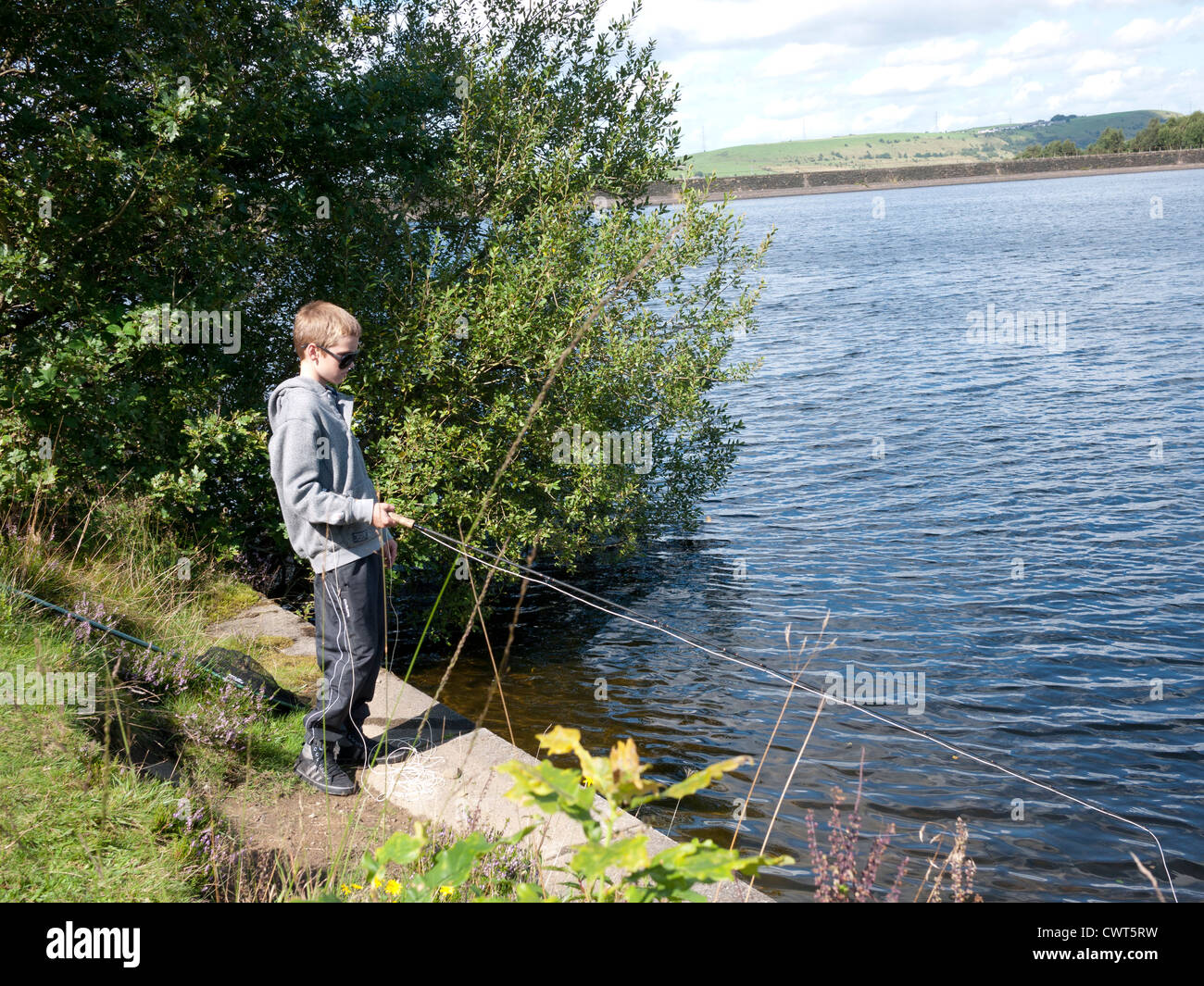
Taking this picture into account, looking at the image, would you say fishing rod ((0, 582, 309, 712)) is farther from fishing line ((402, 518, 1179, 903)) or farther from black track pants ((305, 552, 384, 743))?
fishing line ((402, 518, 1179, 903))

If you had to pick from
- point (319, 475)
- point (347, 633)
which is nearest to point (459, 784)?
point (347, 633)

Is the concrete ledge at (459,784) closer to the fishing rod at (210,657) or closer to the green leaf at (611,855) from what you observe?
the fishing rod at (210,657)

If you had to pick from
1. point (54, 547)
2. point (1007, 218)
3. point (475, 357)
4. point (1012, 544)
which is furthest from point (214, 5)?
point (1007, 218)

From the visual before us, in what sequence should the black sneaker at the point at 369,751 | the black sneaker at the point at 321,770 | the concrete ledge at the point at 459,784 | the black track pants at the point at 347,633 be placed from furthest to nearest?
the black sneaker at the point at 369,751 → the black sneaker at the point at 321,770 → the black track pants at the point at 347,633 → the concrete ledge at the point at 459,784

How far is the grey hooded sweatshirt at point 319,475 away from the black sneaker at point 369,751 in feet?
3.51

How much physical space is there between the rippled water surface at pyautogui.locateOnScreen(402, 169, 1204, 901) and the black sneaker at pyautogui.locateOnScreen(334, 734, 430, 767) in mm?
2091

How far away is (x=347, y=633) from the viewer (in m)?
4.86

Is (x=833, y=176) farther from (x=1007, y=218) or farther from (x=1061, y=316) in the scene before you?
(x=1061, y=316)

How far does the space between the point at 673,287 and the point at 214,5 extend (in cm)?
578

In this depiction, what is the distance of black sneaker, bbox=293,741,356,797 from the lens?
5004 millimetres

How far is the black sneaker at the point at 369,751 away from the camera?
517cm

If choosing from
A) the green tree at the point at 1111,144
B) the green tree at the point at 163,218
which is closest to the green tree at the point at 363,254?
the green tree at the point at 163,218

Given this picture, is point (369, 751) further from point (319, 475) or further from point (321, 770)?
point (319, 475)

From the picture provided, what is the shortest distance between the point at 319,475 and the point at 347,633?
33.4 inches
